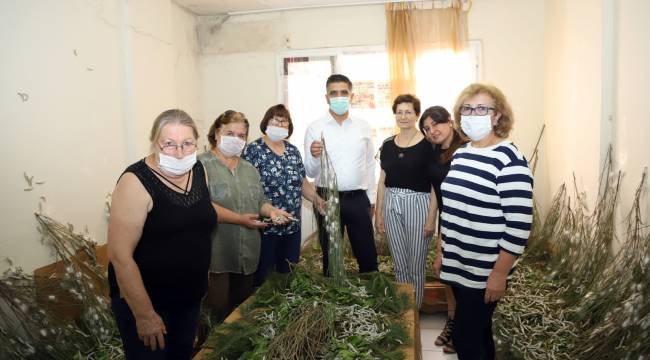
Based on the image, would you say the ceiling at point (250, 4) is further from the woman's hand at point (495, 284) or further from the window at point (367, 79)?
the woman's hand at point (495, 284)

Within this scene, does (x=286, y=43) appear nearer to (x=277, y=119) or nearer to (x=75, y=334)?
(x=277, y=119)

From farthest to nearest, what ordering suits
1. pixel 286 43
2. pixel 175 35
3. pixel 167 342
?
pixel 286 43, pixel 175 35, pixel 167 342

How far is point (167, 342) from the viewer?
68.7 inches

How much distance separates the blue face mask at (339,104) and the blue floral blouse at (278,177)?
513mm

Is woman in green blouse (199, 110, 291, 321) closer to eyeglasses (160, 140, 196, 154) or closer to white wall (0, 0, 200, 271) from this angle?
eyeglasses (160, 140, 196, 154)

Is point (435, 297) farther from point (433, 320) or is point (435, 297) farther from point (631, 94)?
point (631, 94)

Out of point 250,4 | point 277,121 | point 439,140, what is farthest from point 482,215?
point 250,4

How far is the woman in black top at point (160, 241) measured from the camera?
149cm

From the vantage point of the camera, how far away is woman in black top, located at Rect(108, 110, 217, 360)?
58.5 inches

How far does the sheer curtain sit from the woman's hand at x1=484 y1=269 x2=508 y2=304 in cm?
308

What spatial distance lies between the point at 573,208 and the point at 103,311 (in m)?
3.42

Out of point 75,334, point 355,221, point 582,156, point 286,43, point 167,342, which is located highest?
point 286,43

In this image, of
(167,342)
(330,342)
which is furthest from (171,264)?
(330,342)

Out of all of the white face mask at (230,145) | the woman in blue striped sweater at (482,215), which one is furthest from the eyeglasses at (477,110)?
the white face mask at (230,145)
